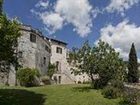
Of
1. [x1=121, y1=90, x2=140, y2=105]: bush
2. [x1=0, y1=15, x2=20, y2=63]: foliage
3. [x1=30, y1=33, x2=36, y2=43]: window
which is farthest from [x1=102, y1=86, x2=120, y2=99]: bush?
[x1=30, y1=33, x2=36, y2=43]: window

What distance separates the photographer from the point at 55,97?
44281mm

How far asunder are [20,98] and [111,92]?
37.2ft

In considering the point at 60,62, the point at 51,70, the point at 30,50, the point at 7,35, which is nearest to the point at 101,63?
the point at 7,35

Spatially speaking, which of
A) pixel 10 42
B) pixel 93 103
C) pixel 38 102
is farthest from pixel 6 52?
pixel 93 103

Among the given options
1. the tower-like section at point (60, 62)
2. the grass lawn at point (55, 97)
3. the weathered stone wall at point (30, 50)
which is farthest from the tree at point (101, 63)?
the tower-like section at point (60, 62)

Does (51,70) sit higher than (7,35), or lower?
higher

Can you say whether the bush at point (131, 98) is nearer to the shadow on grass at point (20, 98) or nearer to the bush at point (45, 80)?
the shadow on grass at point (20, 98)

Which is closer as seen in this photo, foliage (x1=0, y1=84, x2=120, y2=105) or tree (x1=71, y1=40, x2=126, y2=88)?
foliage (x1=0, y1=84, x2=120, y2=105)

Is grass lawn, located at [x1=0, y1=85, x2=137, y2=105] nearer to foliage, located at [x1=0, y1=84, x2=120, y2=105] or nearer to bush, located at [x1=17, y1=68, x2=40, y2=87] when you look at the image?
foliage, located at [x1=0, y1=84, x2=120, y2=105]

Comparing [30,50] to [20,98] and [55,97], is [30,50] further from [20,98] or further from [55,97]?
[55,97]

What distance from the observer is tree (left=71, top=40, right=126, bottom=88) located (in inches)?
1923

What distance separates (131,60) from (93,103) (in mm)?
29743

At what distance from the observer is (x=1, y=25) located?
37.0 meters

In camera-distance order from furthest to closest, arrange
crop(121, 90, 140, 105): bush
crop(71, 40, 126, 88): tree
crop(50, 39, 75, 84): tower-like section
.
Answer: crop(50, 39, 75, 84): tower-like section → crop(71, 40, 126, 88): tree → crop(121, 90, 140, 105): bush
